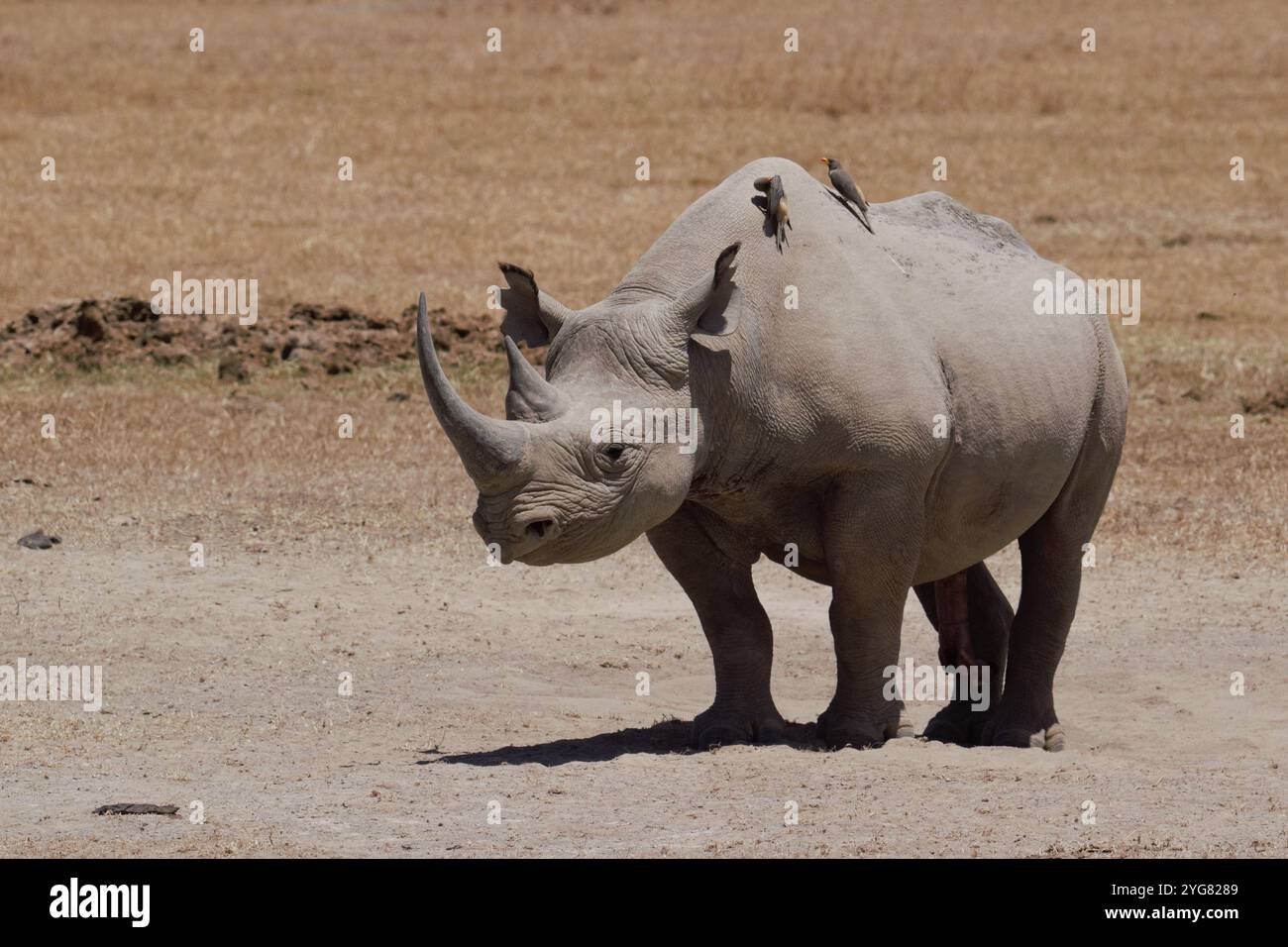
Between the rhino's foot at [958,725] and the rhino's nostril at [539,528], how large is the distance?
10.7 ft

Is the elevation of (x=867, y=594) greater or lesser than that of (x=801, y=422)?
lesser

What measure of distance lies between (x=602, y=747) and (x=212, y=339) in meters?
11.8

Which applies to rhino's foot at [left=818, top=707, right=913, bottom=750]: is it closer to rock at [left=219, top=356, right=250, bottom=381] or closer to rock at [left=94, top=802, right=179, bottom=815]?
rock at [left=94, top=802, right=179, bottom=815]

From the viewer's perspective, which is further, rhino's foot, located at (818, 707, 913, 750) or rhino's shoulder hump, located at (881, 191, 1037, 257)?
rhino's shoulder hump, located at (881, 191, 1037, 257)

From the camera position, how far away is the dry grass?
1509cm

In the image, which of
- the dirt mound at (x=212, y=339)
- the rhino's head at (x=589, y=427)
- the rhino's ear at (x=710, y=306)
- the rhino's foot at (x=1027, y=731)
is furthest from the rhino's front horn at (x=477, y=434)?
the dirt mound at (x=212, y=339)

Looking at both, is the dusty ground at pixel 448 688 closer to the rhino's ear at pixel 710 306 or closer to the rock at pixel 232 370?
the rhino's ear at pixel 710 306

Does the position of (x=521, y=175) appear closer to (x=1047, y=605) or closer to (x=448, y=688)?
(x=448, y=688)

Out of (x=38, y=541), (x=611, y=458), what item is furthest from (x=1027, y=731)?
(x=38, y=541)

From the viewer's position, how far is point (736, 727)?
28.8ft

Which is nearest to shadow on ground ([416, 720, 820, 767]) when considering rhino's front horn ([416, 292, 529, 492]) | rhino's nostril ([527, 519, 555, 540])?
rhino's nostril ([527, 519, 555, 540])

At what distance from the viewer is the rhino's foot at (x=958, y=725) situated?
10.1 m

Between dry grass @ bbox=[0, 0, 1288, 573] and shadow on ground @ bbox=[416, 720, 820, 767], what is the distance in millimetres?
4467

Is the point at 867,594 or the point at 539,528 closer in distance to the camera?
the point at 539,528
